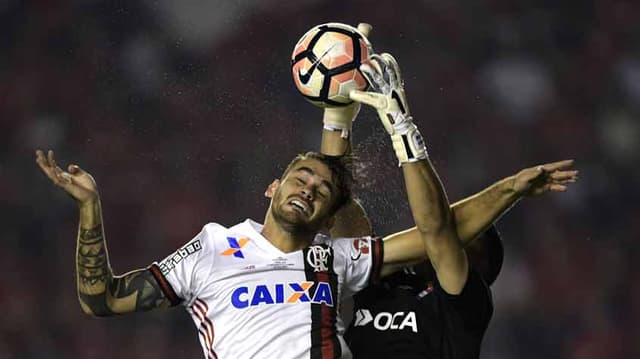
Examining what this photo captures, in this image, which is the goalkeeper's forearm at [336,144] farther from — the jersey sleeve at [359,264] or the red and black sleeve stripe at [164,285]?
the red and black sleeve stripe at [164,285]

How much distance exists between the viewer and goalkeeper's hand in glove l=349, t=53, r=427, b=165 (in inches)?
135

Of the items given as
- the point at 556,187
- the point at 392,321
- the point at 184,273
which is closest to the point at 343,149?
the point at 392,321

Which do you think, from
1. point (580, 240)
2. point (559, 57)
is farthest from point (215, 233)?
point (559, 57)

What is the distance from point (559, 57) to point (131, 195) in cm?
308

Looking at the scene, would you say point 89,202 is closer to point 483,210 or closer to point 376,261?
point 376,261

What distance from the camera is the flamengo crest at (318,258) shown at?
12.2 feet

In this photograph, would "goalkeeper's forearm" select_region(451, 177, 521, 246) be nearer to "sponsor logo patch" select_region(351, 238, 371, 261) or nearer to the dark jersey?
the dark jersey

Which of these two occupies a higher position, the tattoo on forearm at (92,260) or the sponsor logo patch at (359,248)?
the tattoo on forearm at (92,260)

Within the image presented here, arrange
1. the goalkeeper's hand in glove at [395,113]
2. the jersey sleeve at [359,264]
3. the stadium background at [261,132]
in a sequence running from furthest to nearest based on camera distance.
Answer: the stadium background at [261,132] < the jersey sleeve at [359,264] < the goalkeeper's hand in glove at [395,113]

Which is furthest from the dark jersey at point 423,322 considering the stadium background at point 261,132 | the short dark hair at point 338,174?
the stadium background at point 261,132

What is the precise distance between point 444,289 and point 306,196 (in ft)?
1.83

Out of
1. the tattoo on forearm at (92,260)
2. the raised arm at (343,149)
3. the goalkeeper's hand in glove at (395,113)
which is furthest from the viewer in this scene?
the raised arm at (343,149)

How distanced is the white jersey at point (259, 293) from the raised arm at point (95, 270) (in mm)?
72

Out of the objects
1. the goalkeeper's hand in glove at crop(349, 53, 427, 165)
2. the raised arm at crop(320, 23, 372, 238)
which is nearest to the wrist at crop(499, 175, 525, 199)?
the goalkeeper's hand in glove at crop(349, 53, 427, 165)
